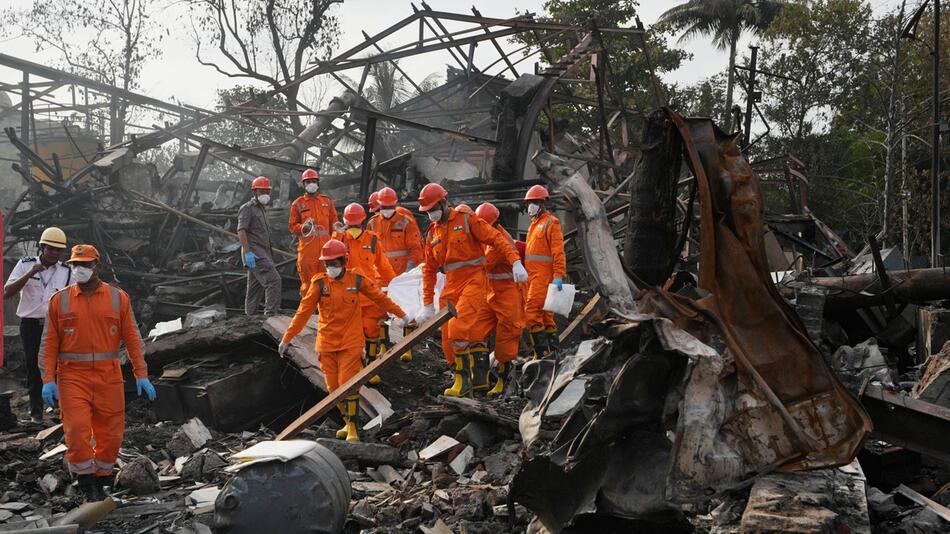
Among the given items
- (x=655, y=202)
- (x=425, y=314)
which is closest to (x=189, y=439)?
(x=425, y=314)

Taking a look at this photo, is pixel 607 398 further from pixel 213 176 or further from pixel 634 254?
pixel 213 176

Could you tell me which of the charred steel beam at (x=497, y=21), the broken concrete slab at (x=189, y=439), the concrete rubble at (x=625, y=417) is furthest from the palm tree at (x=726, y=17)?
the broken concrete slab at (x=189, y=439)

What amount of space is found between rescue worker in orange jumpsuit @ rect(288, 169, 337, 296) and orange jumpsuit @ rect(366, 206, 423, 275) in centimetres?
82

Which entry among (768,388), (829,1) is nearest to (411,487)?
(768,388)

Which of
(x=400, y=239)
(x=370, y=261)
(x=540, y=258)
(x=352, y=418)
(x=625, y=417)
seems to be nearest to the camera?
(x=625, y=417)

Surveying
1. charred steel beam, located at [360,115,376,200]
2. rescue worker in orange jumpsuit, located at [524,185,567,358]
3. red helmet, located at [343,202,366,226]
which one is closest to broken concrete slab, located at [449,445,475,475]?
rescue worker in orange jumpsuit, located at [524,185,567,358]

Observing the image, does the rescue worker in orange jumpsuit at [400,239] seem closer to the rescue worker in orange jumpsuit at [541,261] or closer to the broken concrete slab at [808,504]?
the rescue worker in orange jumpsuit at [541,261]

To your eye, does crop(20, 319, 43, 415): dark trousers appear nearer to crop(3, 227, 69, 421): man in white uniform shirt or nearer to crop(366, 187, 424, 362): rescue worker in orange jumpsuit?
crop(3, 227, 69, 421): man in white uniform shirt

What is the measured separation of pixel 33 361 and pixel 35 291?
80cm

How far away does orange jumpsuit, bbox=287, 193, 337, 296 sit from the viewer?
1144 centimetres

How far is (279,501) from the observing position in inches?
200

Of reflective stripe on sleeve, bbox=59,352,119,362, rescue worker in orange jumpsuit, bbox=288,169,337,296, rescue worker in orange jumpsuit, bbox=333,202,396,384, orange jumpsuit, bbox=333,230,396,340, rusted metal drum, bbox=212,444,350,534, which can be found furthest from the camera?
rescue worker in orange jumpsuit, bbox=288,169,337,296

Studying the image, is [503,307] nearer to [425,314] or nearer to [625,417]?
[425,314]

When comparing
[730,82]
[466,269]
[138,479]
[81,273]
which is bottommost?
[138,479]
